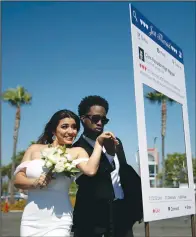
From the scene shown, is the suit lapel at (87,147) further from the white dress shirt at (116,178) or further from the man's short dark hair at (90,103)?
the man's short dark hair at (90,103)

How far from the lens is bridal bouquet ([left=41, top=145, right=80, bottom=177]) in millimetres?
2803

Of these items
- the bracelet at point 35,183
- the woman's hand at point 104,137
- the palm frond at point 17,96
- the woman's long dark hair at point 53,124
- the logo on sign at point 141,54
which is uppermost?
the palm frond at point 17,96

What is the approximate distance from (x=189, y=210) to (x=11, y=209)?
26.2 m

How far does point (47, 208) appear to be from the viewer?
113 inches

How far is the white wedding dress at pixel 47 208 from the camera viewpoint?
284cm

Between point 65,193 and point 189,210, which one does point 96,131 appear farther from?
point 189,210

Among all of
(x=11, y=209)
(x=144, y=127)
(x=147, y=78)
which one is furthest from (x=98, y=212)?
(x=11, y=209)

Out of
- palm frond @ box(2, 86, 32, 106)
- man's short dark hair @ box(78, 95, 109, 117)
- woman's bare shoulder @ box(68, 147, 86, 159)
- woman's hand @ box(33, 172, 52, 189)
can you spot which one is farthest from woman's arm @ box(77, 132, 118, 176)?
palm frond @ box(2, 86, 32, 106)

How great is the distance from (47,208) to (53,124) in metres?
0.62

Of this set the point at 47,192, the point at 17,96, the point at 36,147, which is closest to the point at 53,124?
the point at 36,147

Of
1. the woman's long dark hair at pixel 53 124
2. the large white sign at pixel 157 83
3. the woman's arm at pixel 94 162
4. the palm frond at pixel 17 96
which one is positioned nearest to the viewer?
the woman's arm at pixel 94 162

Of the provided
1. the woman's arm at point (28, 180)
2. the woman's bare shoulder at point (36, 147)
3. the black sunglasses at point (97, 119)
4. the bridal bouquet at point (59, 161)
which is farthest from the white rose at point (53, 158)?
the black sunglasses at point (97, 119)

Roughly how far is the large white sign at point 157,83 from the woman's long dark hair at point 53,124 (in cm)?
97

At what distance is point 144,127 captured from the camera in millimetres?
4133
